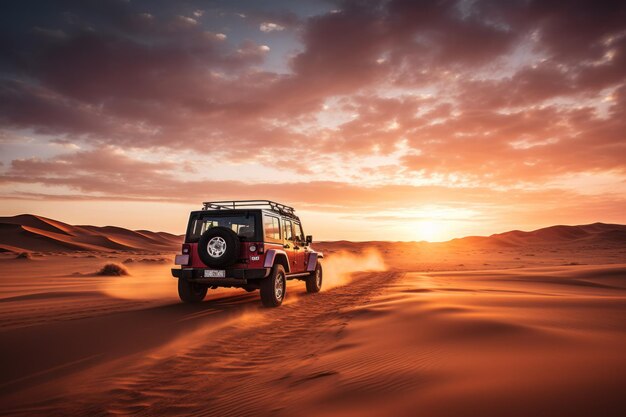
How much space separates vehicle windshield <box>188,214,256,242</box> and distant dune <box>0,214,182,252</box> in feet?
136

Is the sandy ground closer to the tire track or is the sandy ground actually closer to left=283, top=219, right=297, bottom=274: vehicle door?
the tire track

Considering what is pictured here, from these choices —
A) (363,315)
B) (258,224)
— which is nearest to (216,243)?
(258,224)

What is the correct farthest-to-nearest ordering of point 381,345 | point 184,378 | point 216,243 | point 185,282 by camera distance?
point 185,282, point 216,243, point 381,345, point 184,378

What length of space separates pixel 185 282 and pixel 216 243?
169 centimetres

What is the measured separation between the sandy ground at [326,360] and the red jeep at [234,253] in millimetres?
828

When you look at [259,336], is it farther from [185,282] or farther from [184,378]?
[185,282]

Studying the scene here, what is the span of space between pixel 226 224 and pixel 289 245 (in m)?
2.10

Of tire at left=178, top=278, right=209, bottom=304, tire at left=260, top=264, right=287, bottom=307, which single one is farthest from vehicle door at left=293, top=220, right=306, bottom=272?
tire at left=178, top=278, right=209, bottom=304

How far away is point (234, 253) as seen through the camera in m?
8.59

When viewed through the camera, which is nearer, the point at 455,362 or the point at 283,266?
the point at 455,362

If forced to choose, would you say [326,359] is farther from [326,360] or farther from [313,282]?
[313,282]

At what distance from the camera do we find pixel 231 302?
10.1m

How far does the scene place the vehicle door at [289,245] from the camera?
1053 cm

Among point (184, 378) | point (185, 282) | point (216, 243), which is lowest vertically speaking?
point (184, 378)
